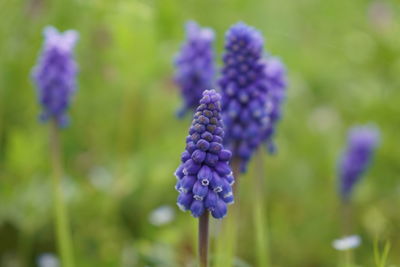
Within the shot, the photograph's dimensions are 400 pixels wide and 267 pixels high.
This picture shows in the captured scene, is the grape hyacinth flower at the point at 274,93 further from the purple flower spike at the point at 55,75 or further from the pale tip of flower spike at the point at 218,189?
the pale tip of flower spike at the point at 218,189

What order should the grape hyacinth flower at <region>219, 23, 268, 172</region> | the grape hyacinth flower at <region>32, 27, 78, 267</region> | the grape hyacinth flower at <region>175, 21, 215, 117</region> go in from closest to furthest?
the grape hyacinth flower at <region>219, 23, 268, 172</region> < the grape hyacinth flower at <region>32, 27, 78, 267</region> < the grape hyacinth flower at <region>175, 21, 215, 117</region>

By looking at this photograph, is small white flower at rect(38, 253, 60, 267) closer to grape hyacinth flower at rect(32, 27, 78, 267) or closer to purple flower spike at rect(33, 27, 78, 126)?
grape hyacinth flower at rect(32, 27, 78, 267)

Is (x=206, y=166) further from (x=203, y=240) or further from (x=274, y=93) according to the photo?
(x=274, y=93)

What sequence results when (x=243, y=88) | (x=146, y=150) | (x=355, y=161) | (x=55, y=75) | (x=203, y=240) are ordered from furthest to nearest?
(x=146, y=150) → (x=355, y=161) → (x=55, y=75) → (x=243, y=88) → (x=203, y=240)

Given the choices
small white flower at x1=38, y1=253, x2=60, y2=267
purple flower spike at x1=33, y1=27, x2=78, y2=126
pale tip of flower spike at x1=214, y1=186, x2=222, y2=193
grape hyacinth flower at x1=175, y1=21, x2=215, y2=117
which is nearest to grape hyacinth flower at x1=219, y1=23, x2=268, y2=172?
grape hyacinth flower at x1=175, y1=21, x2=215, y2=117

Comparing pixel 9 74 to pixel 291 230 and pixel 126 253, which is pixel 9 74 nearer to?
pixel 126 253

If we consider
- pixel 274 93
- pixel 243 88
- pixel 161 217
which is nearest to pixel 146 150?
pixel 161 217

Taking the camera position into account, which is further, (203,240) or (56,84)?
(56,84)

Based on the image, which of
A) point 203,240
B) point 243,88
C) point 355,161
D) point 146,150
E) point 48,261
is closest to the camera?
point 203,240
